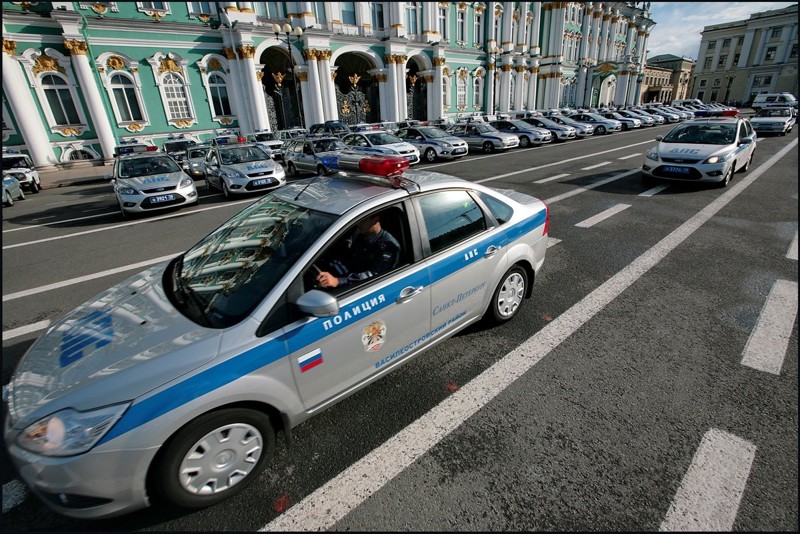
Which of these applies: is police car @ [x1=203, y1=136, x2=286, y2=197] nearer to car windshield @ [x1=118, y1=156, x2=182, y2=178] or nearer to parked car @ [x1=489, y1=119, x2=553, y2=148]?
car windshield @ [x1=118, y1=156, x2=182, y2=178]

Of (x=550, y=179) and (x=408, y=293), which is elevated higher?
(x=408, y=293)

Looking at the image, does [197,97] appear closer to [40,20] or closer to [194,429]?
[40,20]

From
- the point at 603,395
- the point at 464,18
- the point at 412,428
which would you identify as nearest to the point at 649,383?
the point at 603,395

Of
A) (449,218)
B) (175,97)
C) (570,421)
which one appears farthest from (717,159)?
(175,97)

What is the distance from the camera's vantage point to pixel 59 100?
69.2 feet

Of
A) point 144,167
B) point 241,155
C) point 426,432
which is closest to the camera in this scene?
point 426,432

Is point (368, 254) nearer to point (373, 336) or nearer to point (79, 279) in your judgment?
point (373, 336)

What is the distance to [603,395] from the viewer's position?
2.95m

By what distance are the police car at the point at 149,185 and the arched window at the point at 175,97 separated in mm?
16817

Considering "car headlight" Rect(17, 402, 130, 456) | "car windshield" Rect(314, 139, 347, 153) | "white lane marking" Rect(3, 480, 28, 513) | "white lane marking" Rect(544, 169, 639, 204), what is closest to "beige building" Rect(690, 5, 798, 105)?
"white lane marking" Rect(544, 169, 639, 204)

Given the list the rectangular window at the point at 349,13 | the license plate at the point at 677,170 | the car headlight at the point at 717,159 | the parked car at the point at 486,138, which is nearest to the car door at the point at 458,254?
the license plate at the point at 677,170

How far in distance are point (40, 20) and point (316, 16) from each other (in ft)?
53.2

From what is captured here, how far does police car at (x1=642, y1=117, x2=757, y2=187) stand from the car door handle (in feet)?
30.2

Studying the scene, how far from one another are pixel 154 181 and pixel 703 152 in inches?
527
